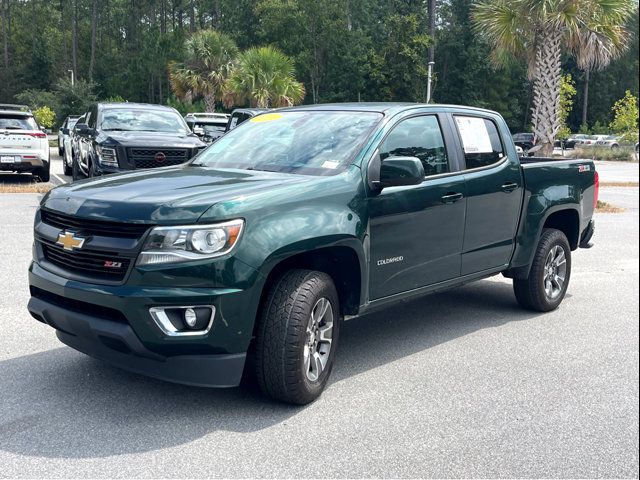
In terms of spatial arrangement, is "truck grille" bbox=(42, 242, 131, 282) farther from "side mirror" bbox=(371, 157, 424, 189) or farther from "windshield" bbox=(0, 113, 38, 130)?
"windshield" bbox=(0, 113, 38, 130)

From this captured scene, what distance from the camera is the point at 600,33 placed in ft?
57.4

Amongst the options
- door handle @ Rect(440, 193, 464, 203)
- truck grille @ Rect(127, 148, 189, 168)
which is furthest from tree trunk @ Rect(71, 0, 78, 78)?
door handle @ Rect(440, 193, 464, 203)

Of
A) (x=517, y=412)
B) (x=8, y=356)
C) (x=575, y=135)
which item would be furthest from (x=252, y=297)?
(x=575, y=135)

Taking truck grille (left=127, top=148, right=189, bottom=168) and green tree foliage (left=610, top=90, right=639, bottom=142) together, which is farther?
green tree foliage (left=610, top=90, right=639, bottom=142)

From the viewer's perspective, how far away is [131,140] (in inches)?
469

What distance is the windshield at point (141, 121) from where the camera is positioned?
1319cm

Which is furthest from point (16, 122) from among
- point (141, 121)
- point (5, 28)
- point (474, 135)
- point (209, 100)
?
point (5, 28)

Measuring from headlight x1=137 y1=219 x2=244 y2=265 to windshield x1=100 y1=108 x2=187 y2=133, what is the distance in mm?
9742

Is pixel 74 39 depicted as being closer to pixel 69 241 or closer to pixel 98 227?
pixel 69 241

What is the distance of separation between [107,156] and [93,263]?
849 centimetres

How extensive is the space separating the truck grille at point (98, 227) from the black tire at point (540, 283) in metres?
3.95

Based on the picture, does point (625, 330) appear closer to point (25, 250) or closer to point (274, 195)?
point (274, 195)

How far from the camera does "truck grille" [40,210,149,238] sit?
3844 millimetres

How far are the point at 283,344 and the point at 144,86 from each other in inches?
2914
